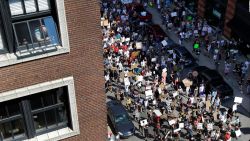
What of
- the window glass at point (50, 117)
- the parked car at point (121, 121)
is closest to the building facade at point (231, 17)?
the parked car at point (121, 121)

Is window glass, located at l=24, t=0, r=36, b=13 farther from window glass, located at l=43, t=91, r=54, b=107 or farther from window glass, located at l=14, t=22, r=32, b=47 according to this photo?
window glass, located at l=43, t=91, r=54, b=107

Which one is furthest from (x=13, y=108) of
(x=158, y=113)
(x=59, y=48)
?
(x=158, y=113)

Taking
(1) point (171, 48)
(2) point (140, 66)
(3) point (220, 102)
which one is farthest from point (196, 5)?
(3) point (220, 102)

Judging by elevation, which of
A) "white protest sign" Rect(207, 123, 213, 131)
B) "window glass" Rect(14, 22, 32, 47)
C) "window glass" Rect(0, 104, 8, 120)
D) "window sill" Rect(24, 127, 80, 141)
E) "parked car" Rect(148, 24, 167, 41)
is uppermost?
"window glass" Rect(14, 22, 32, 47)

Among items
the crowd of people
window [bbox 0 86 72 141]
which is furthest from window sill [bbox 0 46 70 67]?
the crowd of people

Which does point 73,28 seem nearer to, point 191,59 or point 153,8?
point 191,59

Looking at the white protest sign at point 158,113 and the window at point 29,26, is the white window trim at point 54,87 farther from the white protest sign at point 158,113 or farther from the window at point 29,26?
the white protest sign at point 158,113
